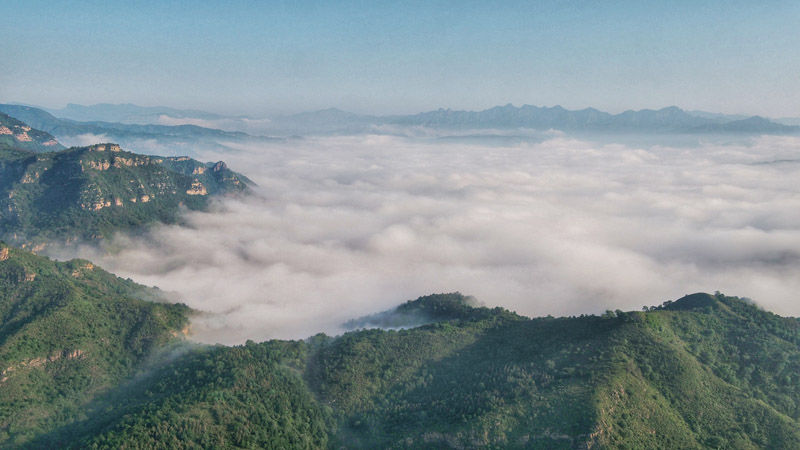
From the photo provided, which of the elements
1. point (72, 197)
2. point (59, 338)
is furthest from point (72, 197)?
point (59, 338)

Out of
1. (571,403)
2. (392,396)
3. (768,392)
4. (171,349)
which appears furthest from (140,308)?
(768,392)

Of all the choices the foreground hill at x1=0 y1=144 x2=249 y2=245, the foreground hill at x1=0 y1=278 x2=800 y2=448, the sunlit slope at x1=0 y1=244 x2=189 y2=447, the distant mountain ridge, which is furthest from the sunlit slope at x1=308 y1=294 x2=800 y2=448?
the foreground hill at x1=0 y1=144 x2=249 y2=245

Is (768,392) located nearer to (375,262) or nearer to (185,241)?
(375,262)

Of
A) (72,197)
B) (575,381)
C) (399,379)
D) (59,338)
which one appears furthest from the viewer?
(72,197)

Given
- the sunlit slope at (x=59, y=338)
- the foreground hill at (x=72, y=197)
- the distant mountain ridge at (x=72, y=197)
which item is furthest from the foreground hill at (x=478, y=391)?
the foreground hill at (x=72, y=197)

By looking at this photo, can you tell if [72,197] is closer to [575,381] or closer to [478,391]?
[478,391]

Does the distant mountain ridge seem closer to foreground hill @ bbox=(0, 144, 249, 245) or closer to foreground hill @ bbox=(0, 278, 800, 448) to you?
foreground hill @ bbox=(0, 144, 249, 245)
